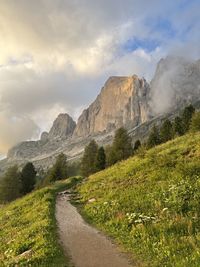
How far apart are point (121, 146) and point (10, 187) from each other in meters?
27.3

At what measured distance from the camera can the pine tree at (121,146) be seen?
9125cm

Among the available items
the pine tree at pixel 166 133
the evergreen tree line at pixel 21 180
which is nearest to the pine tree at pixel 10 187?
the evergreen tree line at pixel 21 180

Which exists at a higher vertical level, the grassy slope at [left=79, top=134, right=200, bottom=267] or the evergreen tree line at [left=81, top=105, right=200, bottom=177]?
the evergreen tree line at [left=81, top=105, right=200, bottom=177]

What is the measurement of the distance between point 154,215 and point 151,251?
616 cm

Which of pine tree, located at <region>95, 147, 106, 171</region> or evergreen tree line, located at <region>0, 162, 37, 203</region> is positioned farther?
pine tree, located at <region>95, 147, 106, 171</region>

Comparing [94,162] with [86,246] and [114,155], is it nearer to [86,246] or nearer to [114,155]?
[114,155]

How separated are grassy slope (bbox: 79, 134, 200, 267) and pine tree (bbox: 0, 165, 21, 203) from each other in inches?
1940

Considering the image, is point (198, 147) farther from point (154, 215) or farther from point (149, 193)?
point (154, 215)

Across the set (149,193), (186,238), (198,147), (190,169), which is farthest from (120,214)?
(198,147)

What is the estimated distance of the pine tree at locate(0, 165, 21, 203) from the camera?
3551 inches

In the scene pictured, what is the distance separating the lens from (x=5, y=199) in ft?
298

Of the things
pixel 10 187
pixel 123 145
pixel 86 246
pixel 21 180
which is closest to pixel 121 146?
pixel 123 145

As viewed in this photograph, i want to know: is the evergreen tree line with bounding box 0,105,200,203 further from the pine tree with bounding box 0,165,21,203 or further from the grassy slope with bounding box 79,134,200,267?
the grassy slope with bounding box 79,134,200,267

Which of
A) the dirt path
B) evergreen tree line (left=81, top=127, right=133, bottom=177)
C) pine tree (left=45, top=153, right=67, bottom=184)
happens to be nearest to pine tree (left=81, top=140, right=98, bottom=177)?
evergreen tree line (left=81, top=127, right=133, bottom=177)
